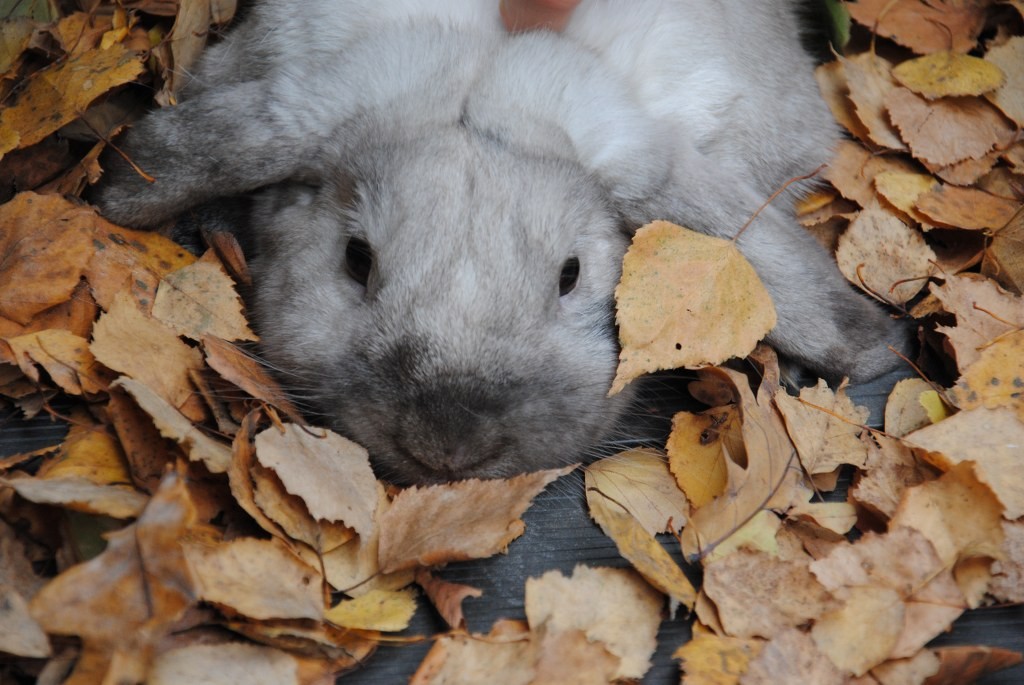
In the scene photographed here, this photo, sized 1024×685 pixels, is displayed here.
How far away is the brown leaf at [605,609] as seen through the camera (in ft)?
7.66

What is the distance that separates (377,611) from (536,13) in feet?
5.45

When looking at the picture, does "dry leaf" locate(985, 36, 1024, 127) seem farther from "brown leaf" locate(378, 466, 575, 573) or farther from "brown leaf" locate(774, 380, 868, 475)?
"brown leaf" locate(378, 466, 575, 573)

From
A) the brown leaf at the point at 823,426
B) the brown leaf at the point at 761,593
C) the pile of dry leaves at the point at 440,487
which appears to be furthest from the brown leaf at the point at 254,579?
the brown leaf at the point at 823,426

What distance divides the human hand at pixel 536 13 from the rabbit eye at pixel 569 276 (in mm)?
711

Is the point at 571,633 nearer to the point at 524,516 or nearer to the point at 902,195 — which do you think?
the point at 524,516

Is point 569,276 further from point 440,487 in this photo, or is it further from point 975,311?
point 975,311

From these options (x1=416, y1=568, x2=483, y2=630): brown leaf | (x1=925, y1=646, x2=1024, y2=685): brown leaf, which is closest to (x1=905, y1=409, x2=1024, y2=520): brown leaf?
(x1=925, y1=646, x2=1024, y2=685): brown leaf

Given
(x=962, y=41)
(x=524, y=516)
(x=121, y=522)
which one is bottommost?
(x=524, y=516)

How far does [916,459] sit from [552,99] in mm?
1285

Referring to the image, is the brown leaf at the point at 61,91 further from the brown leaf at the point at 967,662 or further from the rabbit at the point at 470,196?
the brown leaf at the point at 967,662

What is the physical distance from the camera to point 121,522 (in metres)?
2.31

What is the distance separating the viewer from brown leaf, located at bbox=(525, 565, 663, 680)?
2.34 meters

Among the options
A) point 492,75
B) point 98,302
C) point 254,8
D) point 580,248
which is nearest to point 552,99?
point 492,75

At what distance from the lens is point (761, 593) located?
2.42 m
